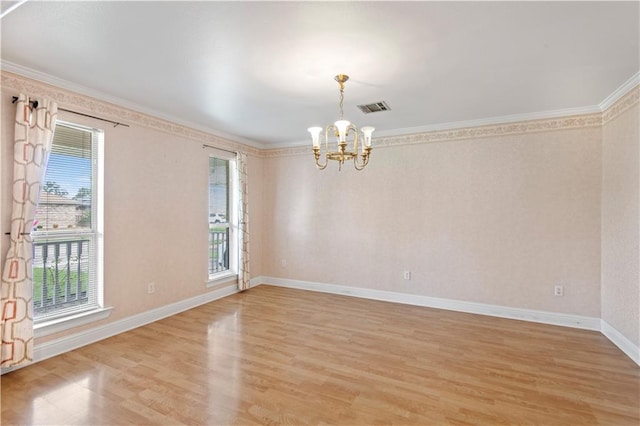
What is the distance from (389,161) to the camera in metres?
4.79

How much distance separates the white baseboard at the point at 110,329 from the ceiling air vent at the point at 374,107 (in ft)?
11.5

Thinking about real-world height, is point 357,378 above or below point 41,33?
below

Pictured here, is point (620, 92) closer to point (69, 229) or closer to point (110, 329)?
point (69, 229)

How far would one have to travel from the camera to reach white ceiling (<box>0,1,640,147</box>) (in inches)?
75.1

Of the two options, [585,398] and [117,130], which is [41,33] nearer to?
[117,130]

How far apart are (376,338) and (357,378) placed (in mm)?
883

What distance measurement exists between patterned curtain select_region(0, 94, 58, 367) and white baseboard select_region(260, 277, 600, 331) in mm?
3588

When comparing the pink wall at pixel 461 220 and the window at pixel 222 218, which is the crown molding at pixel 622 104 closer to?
the pink wall at pixel 461 220

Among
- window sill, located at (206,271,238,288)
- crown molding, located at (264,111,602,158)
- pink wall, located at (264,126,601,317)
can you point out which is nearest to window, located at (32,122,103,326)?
window sill, located at (206,271,238,288)

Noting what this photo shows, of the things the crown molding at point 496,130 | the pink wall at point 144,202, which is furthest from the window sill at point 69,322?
the crown molding at point 496,130

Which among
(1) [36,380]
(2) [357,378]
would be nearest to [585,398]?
(2) [357,378]

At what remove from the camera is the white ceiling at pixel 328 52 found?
6.26 feet

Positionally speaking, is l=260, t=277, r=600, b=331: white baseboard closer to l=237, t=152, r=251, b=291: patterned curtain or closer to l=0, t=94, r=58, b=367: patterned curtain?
l=237, t=152, r=251, b=291: patterned curtain

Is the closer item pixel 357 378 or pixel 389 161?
pixel 357 378
